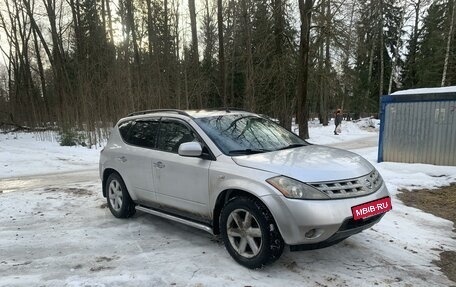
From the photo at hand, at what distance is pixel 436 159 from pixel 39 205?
9263 mm

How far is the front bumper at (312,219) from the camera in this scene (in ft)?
12.1

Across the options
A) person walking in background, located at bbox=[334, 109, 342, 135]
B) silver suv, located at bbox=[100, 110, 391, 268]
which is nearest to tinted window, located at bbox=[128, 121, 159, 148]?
silver suv, located at bbox=[100, 110, 391, 268]

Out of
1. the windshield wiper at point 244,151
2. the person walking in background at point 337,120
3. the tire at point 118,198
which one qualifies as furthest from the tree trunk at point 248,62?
the windshield wiper at point 244,151

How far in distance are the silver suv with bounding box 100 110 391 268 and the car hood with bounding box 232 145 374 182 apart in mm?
11

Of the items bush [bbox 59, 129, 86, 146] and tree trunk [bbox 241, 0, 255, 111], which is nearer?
bush [bbox 59, 129, 86, 146]

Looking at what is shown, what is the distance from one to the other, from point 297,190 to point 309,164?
426mm

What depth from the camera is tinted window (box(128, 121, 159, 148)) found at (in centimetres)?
560

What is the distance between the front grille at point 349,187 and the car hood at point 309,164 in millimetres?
47

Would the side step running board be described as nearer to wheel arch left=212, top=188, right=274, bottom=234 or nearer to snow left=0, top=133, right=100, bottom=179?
wheel arch left=212, top=188, right=274, bottom=234

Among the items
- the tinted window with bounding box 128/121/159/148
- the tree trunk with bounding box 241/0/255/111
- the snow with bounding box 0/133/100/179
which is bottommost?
the snow with bounding box 0/133/100/179

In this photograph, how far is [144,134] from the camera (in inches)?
228

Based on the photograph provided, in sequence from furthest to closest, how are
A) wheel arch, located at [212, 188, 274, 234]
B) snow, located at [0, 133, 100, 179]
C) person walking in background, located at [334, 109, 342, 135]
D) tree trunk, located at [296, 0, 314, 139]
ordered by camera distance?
person walking in background, located at [334, 109, 342, 135]
tree trunk, located at [296, 0, 314, 139]
snow, located at [0, 133, 100, 179]
wheel arch, located at [212, 188, 274, 234]

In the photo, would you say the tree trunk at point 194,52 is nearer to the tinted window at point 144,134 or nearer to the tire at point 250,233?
the tinted window at point 144,134

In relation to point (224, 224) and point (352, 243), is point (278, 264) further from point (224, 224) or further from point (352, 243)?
point (352, 243)
